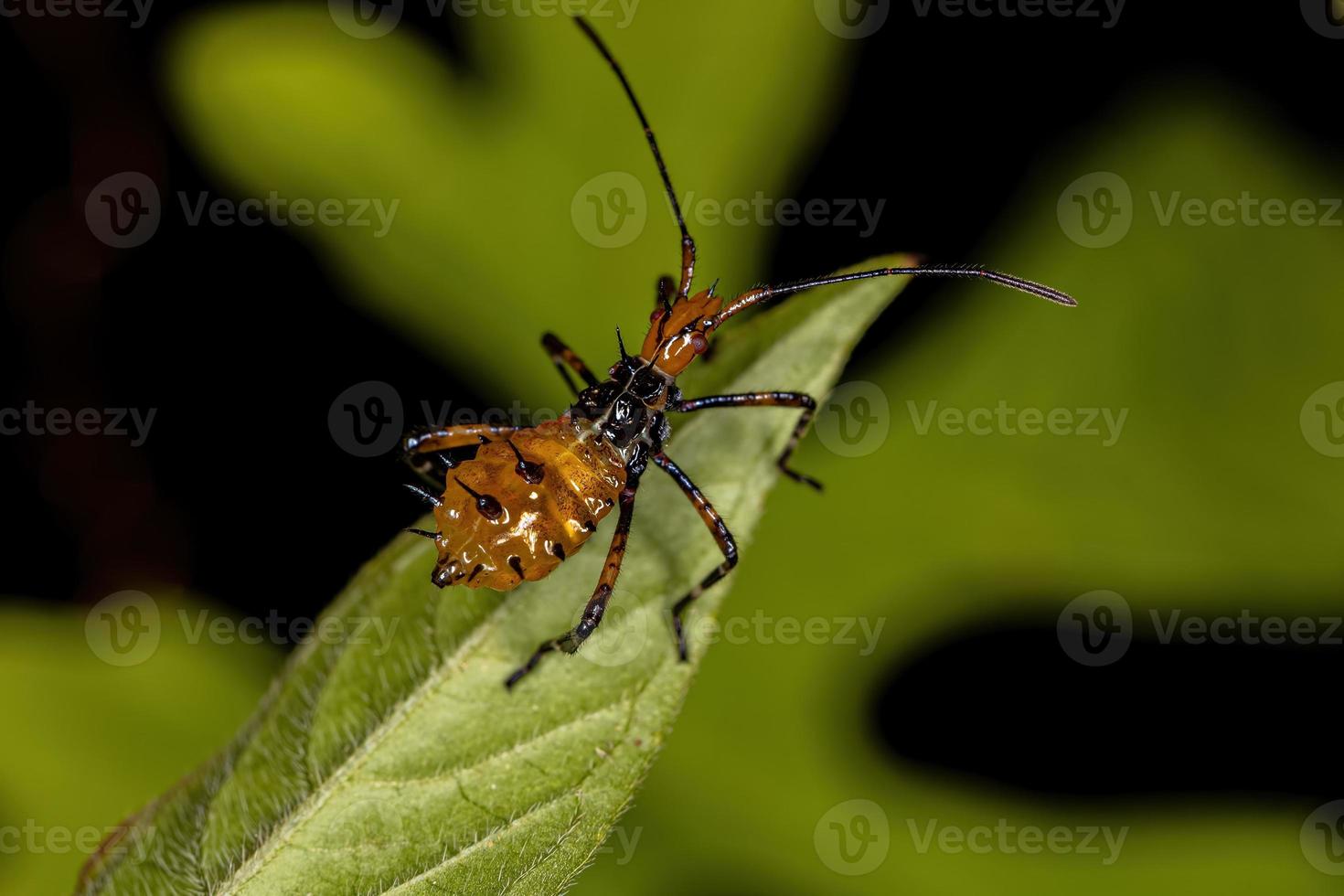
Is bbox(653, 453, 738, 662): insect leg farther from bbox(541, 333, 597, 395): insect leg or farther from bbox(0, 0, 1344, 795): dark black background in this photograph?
bbox(0, 0, 1344, 795): dark black background

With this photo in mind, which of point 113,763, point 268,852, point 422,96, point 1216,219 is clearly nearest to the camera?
point 268,852

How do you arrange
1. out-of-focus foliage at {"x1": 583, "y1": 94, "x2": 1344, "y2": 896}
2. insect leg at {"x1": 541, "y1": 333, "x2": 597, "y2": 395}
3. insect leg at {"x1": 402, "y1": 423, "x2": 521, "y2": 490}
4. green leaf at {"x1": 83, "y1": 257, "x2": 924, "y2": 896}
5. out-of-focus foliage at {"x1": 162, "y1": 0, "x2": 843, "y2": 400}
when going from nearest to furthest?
green leaf at {"x1": 83, "y1": 257, "x2": 924, "y2": 896}
insect leg at {"x1": 402, "y1": 423, "x2": 521, "y2": 490}
out-of-focus foliage at {"x1": 583, "y1": 94, "x2": 1344, "y2": 896}
insect leg at {"x1": 541, "y1": 333, "x2": 597, "y2": 395}
out-of-focus foliage at {"x1": 162, "y1": 0, "x2": 843, "y2": 400}

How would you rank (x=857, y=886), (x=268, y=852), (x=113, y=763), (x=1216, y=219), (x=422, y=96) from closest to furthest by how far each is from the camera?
(x=268, y=852) → (x=857, y=886) → (x=113, y=763) → (x=1216, y=219) → (x=422, y=96)

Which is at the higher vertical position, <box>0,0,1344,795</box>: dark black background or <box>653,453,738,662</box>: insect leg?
<box>0,0,1344,795</box>: dark black background

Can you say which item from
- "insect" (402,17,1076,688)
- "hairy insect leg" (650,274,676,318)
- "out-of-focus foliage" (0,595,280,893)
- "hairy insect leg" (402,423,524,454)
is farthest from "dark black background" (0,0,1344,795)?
"insect" (402,17,1076,688)

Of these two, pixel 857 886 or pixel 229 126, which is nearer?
pixel 857 886

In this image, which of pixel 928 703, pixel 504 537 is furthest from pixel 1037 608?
pixel 504 537

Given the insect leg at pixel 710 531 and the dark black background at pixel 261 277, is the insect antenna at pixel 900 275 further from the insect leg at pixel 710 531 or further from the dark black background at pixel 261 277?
the dark black background at pixel 261 277

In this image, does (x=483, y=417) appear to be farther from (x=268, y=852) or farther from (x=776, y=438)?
(x=268, y=852)
